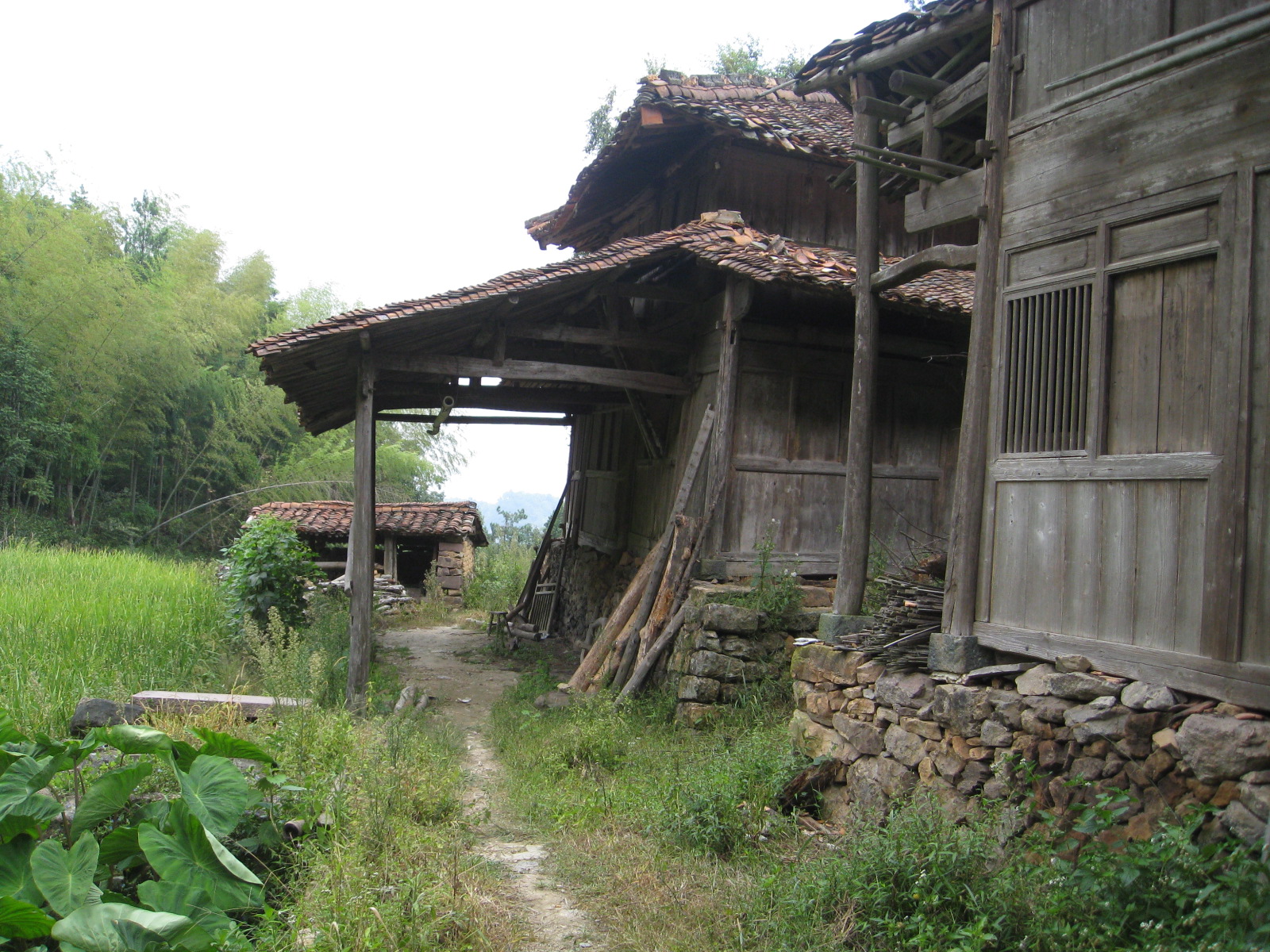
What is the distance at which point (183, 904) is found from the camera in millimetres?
3510

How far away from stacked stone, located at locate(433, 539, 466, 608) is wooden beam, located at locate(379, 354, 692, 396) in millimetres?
10784

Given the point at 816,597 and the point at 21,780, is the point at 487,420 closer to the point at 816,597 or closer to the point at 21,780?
the point at 816,597

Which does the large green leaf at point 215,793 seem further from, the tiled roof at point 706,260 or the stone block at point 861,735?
the tiled roof at point 706,260

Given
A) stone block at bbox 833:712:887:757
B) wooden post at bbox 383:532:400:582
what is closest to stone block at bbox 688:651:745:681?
stone block at bbox 833:712:887:757

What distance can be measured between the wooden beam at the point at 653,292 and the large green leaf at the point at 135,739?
5920 millimetres

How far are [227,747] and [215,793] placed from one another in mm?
389

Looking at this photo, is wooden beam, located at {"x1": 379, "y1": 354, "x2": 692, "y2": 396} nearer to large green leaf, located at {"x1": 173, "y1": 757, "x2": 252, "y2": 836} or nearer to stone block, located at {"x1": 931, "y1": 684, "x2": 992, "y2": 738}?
large green leaf, located at {"x1": 173, "y1": 757, "x2": 252, "y2": 836}

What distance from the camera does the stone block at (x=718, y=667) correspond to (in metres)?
7.30

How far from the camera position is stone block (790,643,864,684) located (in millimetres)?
5547

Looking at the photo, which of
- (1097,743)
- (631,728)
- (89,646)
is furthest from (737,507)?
(89,646)

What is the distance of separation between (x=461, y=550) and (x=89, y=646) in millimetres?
11208

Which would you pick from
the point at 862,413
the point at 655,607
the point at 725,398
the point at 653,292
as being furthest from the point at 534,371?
the point at 862,413

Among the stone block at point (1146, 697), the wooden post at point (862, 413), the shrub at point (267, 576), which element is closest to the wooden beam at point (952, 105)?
the wooden post at point (862, 413)

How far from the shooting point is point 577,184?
11.1m
